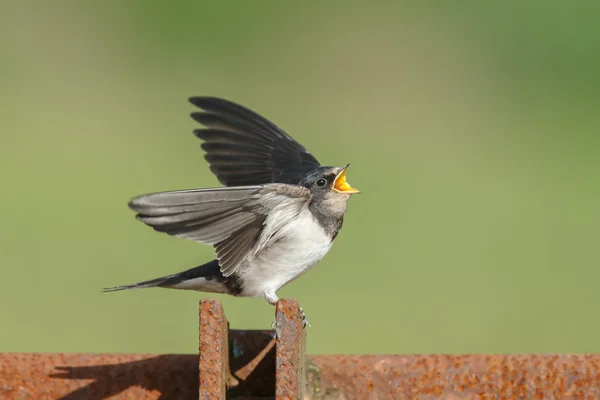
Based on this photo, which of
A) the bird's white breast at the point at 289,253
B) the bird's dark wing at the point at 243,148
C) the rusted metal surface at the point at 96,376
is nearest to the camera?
the rusted metal surface at the point at 96,376

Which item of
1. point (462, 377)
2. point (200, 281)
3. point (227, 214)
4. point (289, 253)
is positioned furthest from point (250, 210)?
point (462, 377)

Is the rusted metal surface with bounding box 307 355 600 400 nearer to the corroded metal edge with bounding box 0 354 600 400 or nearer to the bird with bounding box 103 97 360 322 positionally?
the corroded metal edge with bounding box 0 354 600 400

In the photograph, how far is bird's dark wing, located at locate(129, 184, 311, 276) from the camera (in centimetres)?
340

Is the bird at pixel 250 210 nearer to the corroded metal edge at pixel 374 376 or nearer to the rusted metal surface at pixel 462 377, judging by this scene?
the corroded metal edge at pixel 374 376

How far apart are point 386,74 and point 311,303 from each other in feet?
16.5

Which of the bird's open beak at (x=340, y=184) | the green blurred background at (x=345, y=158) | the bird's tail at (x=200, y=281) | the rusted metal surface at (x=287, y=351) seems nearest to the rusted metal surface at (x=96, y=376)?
the rusted metal surface at (x=287, y=351)

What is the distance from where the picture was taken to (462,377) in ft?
10.8

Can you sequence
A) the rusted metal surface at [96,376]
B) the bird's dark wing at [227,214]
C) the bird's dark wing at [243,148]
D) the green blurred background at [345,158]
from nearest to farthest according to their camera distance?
the rusted metal surface at [96,376], the bird's dark wing at [227,214], the bird's dark wing at [243,148], the green blurred background at [345,158]

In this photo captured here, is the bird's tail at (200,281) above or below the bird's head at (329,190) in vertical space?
below

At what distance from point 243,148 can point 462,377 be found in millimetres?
2022

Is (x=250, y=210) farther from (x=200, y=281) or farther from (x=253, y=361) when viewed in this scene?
(x=200, y=281)

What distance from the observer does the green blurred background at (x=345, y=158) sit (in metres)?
7.06

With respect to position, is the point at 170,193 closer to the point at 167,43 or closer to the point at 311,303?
the point at 311,303

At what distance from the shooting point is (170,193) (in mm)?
3320
